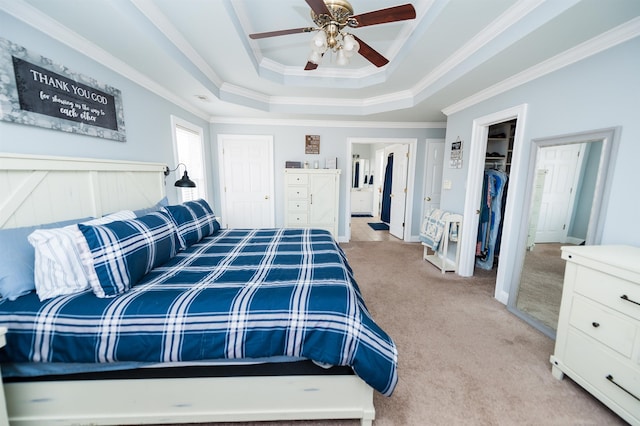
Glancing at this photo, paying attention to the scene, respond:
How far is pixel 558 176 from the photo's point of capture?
1985mm

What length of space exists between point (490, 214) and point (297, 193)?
287 centimetres

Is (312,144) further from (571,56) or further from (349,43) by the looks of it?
(571,56)

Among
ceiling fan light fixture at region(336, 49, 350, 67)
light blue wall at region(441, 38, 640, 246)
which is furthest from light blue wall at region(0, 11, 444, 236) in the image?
light blue wall at region(441, 38, 640, 246)

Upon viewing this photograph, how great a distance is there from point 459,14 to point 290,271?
2.19m

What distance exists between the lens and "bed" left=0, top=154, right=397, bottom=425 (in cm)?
108

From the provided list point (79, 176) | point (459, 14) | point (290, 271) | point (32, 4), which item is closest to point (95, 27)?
point (32, 4)

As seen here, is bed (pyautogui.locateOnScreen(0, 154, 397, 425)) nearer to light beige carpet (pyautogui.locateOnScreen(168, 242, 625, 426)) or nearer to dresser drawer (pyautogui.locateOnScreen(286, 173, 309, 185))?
light beige carpet (pyautogui.locateOnScreen(168, 242, 625, 426))

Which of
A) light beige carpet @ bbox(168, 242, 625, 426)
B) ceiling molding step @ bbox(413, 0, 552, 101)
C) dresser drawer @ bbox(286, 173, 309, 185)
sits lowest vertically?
light beige carpet @ bbox(168, 242, 625, 426)

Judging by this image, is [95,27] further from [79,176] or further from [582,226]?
[582,226]

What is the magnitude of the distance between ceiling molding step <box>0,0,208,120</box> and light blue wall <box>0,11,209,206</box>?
1.2 inches

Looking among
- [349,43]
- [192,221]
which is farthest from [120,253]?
[349,43]

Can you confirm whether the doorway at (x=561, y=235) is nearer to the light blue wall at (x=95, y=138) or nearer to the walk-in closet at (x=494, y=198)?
the walk-in closet at (x=494, y=198)

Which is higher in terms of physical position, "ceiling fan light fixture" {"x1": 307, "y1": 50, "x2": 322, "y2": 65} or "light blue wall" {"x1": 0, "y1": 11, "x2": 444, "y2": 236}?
"ceiling fan light fixture" {"x1": 307, "y1": 50, "x2": 322, "y2": 65}

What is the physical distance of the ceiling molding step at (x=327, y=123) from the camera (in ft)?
13.3
